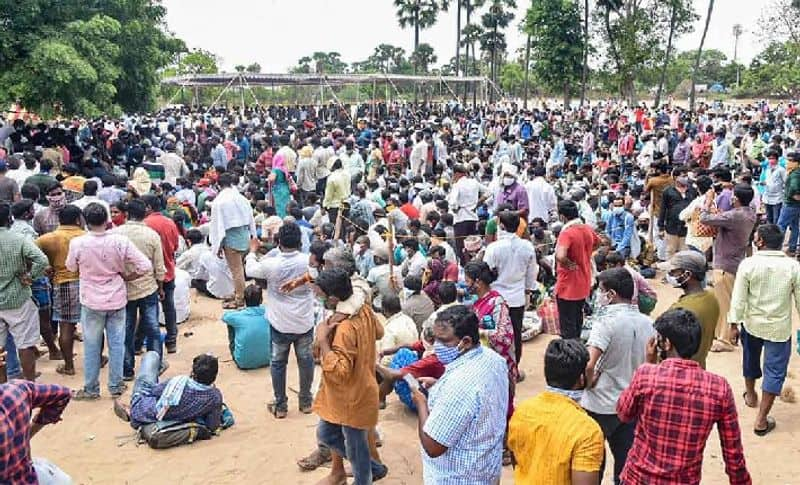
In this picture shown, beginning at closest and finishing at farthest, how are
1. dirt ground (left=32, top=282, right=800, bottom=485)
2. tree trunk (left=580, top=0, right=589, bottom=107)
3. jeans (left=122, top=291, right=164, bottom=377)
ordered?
1. dirt ground (left=32, top=282, right=800, bottom=485)
2. jeans (left=122, top=291, right=164, bottom=377)
3. tree trunk (left=580, top=0, right=589, bottom=107)

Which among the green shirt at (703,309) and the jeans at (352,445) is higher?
the green shirt at (703,309)

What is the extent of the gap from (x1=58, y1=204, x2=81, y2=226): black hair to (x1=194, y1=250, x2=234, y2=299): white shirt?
288 centimetres

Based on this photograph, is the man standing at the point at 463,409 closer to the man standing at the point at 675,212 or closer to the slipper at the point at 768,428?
the slipper at the point at 768,428

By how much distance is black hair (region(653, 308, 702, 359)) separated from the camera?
115 inches

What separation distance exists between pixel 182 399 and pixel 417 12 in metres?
43.1

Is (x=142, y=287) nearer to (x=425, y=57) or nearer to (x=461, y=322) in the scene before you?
(x=461, y=322)

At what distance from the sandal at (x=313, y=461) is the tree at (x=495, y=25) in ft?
139

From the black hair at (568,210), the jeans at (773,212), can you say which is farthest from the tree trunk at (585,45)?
the black hair at (568,210)

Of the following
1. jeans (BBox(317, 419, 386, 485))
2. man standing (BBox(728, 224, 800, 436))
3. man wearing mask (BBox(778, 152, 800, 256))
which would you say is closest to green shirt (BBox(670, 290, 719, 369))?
man standing (BBox(728, 224, 800, 436))

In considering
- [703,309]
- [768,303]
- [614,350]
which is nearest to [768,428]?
[768,303]

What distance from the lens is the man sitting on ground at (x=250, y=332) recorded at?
6.64 meters

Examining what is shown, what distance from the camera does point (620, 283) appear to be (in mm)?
3764

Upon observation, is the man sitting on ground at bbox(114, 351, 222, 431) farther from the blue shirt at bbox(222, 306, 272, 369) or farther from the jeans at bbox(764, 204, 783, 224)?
the jeans at bbox(764, 204, 783, 224)

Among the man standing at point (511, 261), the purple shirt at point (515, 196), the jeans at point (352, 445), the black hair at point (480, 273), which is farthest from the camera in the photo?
the purple shirt at point (515, 196)
